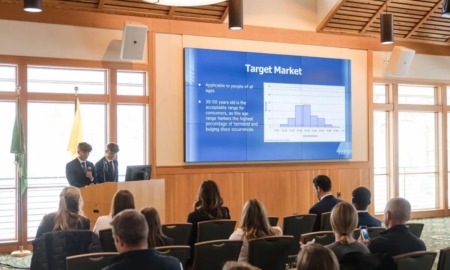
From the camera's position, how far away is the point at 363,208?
5551mm

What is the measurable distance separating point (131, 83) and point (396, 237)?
618cm

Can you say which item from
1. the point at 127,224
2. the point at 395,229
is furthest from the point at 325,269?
the point at 395,229

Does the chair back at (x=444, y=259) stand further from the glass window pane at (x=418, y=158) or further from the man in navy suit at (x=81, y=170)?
the glass window pane at (x=418, y=158)

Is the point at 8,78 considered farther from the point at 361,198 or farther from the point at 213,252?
the point at 361,198

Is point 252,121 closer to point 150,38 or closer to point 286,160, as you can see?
point 286,160

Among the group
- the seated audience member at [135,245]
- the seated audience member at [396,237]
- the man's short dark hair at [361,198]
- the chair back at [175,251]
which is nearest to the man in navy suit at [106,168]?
the man's short dark hair at [361,198]

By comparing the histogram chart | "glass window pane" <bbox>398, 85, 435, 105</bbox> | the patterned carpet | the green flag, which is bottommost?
the patterned carpet

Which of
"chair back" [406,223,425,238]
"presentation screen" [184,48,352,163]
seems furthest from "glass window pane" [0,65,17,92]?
"chair back" [406,223,425,238]

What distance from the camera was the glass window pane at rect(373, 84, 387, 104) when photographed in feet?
38.5

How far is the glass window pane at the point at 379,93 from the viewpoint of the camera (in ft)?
38.5

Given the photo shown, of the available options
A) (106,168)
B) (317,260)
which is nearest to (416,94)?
(106,168)

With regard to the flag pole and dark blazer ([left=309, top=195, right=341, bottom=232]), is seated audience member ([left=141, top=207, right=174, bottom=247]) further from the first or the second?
the flag pole

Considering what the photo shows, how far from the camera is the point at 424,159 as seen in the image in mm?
12375

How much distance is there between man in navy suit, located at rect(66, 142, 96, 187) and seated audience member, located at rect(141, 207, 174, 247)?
13.2 ft
